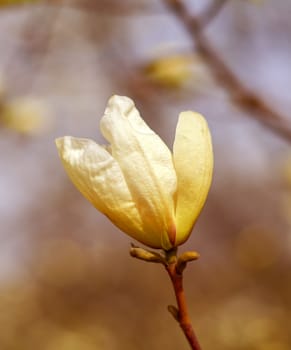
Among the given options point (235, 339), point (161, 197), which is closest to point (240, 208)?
point (235, 339)

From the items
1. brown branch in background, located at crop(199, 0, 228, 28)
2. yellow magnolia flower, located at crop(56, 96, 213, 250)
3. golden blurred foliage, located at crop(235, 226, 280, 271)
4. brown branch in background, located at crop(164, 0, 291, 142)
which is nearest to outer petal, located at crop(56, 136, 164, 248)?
yellow magnolia flower, located at crop(56, 96, 213, 250)

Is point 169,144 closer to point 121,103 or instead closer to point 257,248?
point 257,248

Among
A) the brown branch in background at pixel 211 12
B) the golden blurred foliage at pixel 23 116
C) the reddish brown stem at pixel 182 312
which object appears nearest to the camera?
the reddish brown stem at pixel 182 312

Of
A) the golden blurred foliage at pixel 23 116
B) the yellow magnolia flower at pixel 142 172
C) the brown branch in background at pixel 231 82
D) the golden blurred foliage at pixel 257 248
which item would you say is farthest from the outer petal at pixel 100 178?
the golden blurred foliage at pixel 257 248

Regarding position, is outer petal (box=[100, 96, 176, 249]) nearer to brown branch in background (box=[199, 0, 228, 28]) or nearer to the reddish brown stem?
the reddish brown stem

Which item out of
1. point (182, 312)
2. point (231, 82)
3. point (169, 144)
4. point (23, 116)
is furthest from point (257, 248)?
point (182, 312)

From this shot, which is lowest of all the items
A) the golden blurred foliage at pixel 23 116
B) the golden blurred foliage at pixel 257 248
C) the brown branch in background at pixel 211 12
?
the golden blurred foliage at pixel 257 248

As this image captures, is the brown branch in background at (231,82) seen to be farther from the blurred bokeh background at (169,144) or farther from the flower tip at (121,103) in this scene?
the flower tip at (121,103)

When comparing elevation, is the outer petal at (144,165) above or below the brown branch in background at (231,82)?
below
